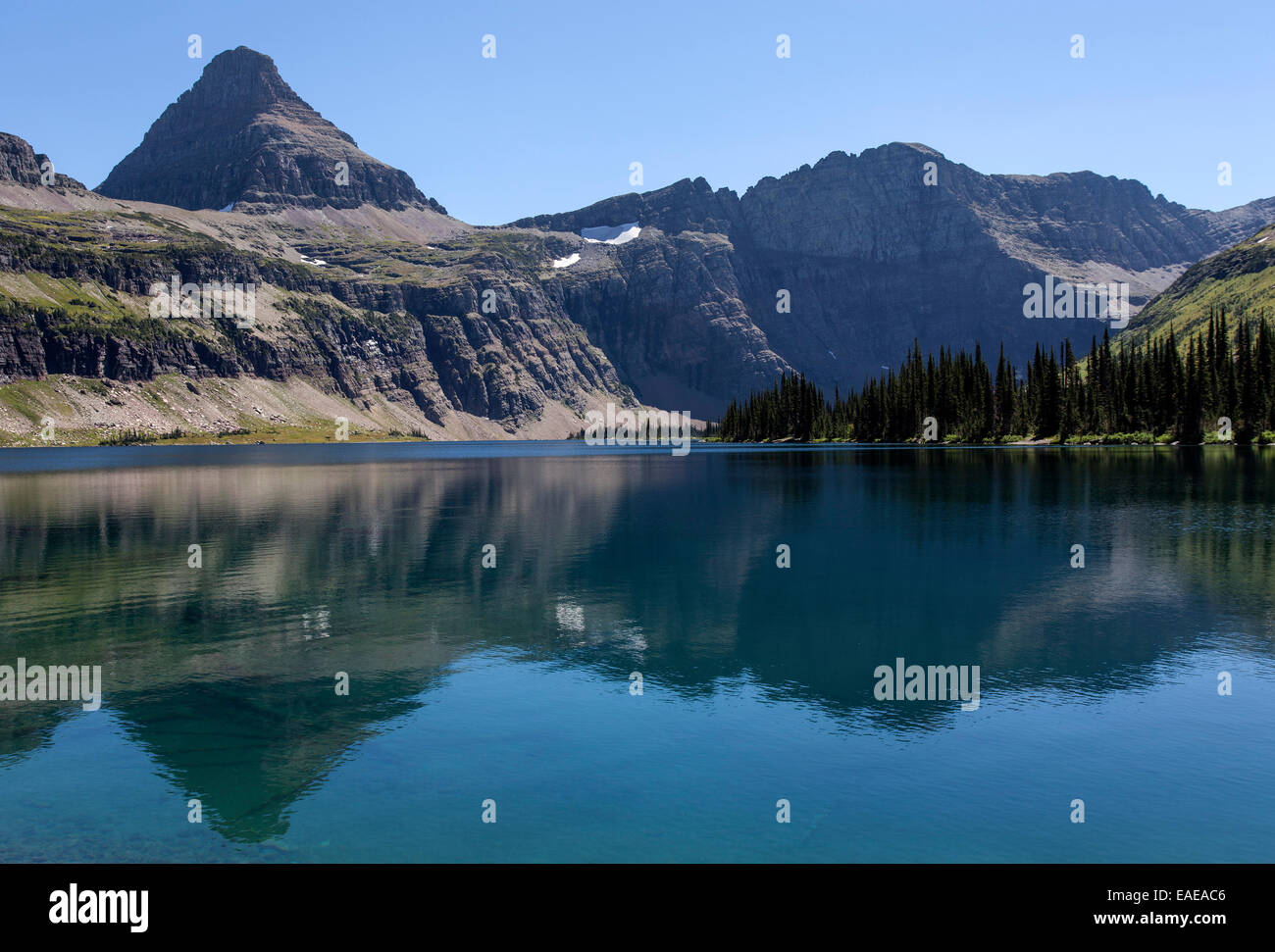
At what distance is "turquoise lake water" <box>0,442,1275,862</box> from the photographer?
1980 centimetres

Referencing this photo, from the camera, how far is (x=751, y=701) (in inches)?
1145

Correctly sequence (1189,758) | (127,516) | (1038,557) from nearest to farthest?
(1189,758) < (1038,557) < (127,516)

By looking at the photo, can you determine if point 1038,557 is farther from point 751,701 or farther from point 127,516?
point 127,516

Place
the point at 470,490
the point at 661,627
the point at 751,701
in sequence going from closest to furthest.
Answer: the point at 751,701
the point at 661,627
the point at 470,490

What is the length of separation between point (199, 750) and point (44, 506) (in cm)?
9151

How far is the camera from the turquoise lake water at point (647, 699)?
65.0 ft

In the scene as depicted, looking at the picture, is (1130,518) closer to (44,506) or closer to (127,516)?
(127,516)

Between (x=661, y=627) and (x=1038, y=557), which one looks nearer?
(x=661, y=627)

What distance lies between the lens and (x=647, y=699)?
29547mm
